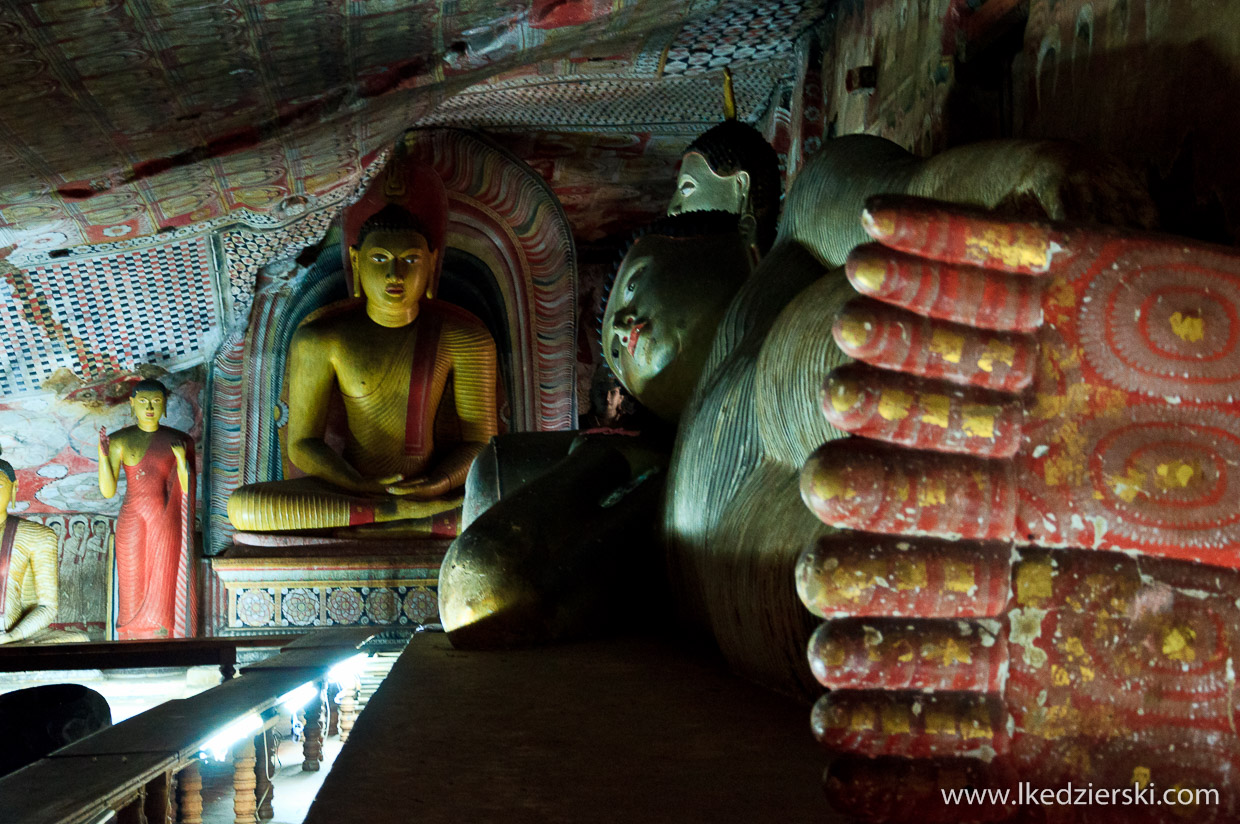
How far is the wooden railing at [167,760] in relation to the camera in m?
1.14

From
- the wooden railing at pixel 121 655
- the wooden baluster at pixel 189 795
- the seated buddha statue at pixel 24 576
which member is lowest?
the seated buddha statue at pixel 24 576

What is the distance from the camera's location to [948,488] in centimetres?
84

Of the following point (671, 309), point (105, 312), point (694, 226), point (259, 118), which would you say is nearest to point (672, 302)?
point (671, 309)

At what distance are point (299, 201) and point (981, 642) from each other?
15.4 feet

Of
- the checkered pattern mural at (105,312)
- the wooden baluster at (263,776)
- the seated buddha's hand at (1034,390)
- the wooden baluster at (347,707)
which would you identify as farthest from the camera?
the checkered pattern mural at (105,312)

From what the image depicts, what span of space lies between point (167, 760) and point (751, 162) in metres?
1.60

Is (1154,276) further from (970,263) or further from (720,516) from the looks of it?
(720,516)

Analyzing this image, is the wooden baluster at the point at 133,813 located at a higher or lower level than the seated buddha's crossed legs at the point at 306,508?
higher

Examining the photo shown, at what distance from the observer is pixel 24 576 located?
17.4 ft

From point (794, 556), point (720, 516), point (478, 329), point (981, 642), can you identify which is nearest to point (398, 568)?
point (478, 329)

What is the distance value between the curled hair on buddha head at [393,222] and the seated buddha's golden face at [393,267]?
0.03 metres

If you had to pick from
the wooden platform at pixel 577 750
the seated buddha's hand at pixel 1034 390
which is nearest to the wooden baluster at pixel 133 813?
the wooden platform at pixel 577 750

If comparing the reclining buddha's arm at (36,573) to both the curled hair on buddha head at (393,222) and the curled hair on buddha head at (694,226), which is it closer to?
the curled hair on buddha head at (393,222)

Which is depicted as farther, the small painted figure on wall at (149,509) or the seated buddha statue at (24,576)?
the small painted figure on wall at (149,509)
